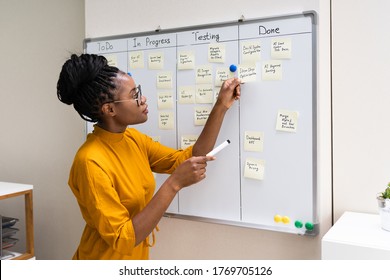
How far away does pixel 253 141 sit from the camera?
63.4 inches

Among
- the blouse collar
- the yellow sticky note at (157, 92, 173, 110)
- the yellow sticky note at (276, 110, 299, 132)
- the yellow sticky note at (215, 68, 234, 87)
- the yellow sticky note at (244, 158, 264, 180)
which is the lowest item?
the yellow sticky note at (244, 158, 264, 180)

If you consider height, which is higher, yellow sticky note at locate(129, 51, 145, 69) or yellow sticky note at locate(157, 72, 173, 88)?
yellow sticky note at locate(129, 51, 145, 69)

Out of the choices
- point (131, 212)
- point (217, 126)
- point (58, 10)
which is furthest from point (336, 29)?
point (58, 10)

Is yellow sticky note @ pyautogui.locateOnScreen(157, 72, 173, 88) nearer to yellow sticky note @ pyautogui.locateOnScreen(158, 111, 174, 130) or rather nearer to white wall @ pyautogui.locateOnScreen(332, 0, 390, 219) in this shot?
yellow sticky note @ pyautogui.locateOnScreen(158, 111, 174, 130)

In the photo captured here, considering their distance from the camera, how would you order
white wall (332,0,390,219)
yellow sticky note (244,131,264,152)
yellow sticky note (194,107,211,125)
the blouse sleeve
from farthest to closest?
yellow sticky note (194,107,211,125)
yellow sticky note (244,131,264,152)
white wall (332,0,390,219)
the blouse sleeve

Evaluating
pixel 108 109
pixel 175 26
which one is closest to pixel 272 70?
pixel 175 26

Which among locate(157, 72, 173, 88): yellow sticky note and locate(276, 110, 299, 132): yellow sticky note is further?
locate(157, 72, 173, 88): yellow sticky note

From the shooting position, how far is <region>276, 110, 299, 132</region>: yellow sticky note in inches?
59.8

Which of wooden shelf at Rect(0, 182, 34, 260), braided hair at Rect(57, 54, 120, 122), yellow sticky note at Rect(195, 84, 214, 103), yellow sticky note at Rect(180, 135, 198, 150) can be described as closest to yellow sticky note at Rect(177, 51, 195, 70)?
yellow sticky note at Rect(195, 84, 214, 103)

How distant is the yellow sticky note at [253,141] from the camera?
5.23 ft

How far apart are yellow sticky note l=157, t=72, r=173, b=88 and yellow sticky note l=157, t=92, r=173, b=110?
0.13ft

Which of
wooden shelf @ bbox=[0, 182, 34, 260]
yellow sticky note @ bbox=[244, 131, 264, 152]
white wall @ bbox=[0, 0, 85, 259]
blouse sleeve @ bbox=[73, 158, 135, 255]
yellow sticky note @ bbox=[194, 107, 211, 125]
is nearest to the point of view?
blouse sleeve @ bbox=[73, 158, 135, 255]

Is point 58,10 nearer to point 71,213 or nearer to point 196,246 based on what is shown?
point 71,213

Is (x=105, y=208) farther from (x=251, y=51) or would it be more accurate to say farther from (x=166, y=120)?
(x=251, y=51)
